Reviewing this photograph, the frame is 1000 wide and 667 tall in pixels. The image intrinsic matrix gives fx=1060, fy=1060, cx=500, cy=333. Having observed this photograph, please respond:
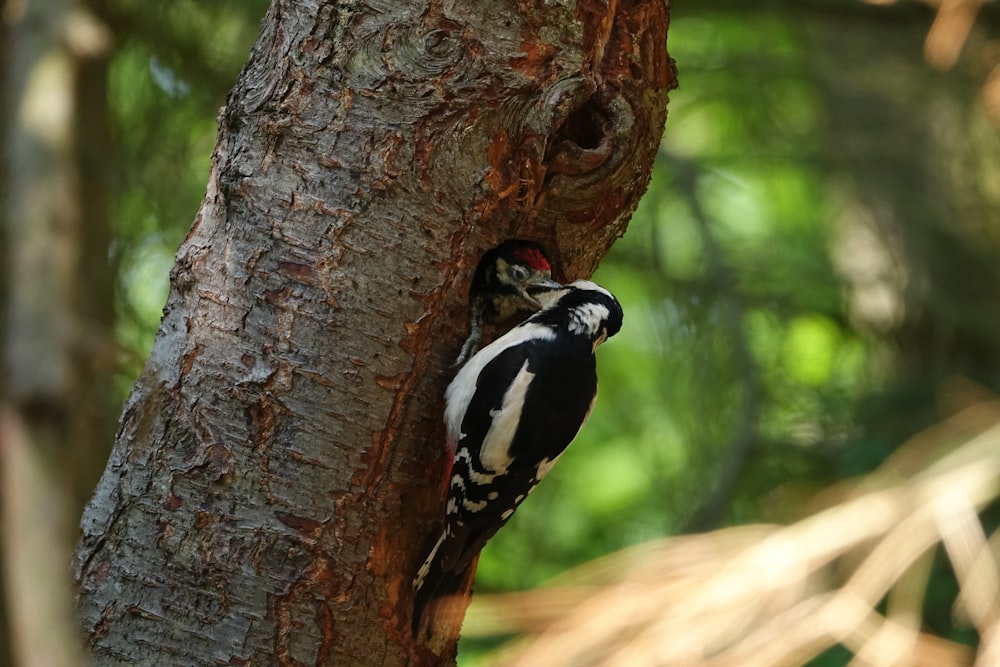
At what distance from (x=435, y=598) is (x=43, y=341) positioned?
1377 mm

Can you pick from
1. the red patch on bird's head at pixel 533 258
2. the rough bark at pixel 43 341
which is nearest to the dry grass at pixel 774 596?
the red patch on bird's head at pixel 533 258

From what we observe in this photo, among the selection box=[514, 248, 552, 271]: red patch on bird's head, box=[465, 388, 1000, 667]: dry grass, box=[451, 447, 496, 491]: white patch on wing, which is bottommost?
box=[465, 388, 1000, 667]: dry grass

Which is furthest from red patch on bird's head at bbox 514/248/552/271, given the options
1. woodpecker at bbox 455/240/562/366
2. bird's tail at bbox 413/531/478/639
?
bird's tail at bbox 413/531/478/639

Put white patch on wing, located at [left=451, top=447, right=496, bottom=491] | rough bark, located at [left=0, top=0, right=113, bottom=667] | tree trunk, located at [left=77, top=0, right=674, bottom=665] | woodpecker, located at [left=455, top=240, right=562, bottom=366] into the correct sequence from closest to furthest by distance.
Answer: rough bark, located at [left=0, top=0, right=113, bottom=667] → tree trunk, located at [left=77, top=0, right=674, bottom=665] → white patch on wing, located at [left=451, top=447, right=496, bottom=491] → woodpecker, located at [left=455, top=240, right=562, bottom=366]

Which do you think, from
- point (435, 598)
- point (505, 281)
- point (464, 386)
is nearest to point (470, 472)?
point (464, 386)

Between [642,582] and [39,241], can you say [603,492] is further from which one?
[39,241]

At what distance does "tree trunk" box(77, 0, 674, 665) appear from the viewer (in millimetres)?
2021

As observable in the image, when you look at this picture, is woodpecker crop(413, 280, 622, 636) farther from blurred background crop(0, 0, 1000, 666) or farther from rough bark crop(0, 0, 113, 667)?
rough bark crop(0, 0, 113, 667)

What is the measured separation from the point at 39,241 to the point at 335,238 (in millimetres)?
925

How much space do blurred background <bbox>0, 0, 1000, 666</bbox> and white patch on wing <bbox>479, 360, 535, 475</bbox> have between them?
873 mm

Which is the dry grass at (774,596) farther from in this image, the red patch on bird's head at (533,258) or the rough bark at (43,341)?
the rough bark at (43,341)

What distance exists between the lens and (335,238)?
2.13 m

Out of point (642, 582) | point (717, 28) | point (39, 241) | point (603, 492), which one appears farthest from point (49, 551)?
point (603, 492)

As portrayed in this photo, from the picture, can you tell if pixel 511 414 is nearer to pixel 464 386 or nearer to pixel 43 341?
pixel 464 386
